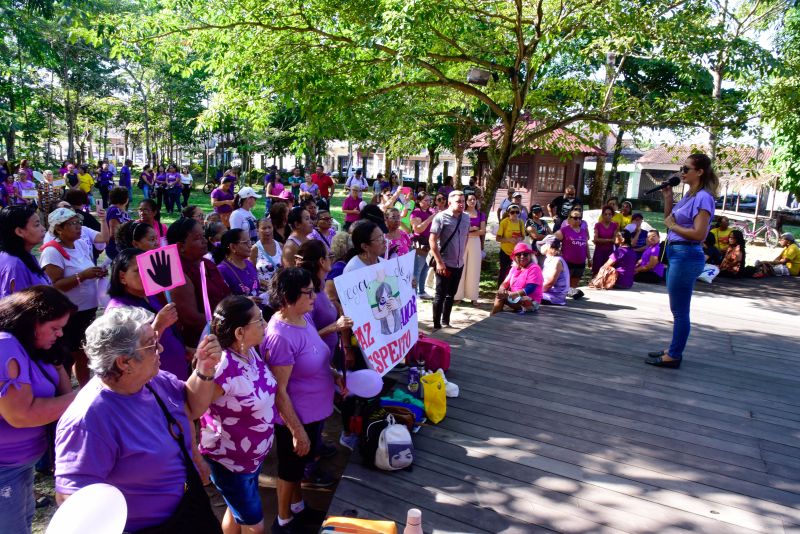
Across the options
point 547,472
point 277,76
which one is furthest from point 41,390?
point 277,76

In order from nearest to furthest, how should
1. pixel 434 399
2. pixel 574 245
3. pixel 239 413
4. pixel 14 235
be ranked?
1. pixel 239 413
2. pixel 14 235
3. pixel 434 399
4. pixel 574 245

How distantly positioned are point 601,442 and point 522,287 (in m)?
3.62

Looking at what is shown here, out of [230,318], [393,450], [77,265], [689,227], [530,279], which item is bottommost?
[393,450]

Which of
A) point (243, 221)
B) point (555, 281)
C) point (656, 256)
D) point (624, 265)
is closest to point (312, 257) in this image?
point (243, 221)

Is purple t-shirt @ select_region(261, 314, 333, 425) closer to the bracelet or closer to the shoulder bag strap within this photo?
the bracelet

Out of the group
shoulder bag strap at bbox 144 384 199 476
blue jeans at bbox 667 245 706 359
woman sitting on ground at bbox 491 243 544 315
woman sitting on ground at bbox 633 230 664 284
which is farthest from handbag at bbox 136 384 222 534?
woman sitting on ground at bbox 633 230 664 284

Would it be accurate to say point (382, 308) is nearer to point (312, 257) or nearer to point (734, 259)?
point (312, 257)

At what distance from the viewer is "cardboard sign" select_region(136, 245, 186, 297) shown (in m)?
2.90

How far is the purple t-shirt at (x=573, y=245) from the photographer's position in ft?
30.7

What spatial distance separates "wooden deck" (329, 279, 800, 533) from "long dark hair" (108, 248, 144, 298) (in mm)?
1737

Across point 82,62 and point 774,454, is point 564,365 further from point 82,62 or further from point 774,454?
point 82,62

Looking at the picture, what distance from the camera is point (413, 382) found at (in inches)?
172

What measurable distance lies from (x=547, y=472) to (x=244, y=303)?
2171 mm

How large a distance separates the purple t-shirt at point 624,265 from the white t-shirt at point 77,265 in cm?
777
